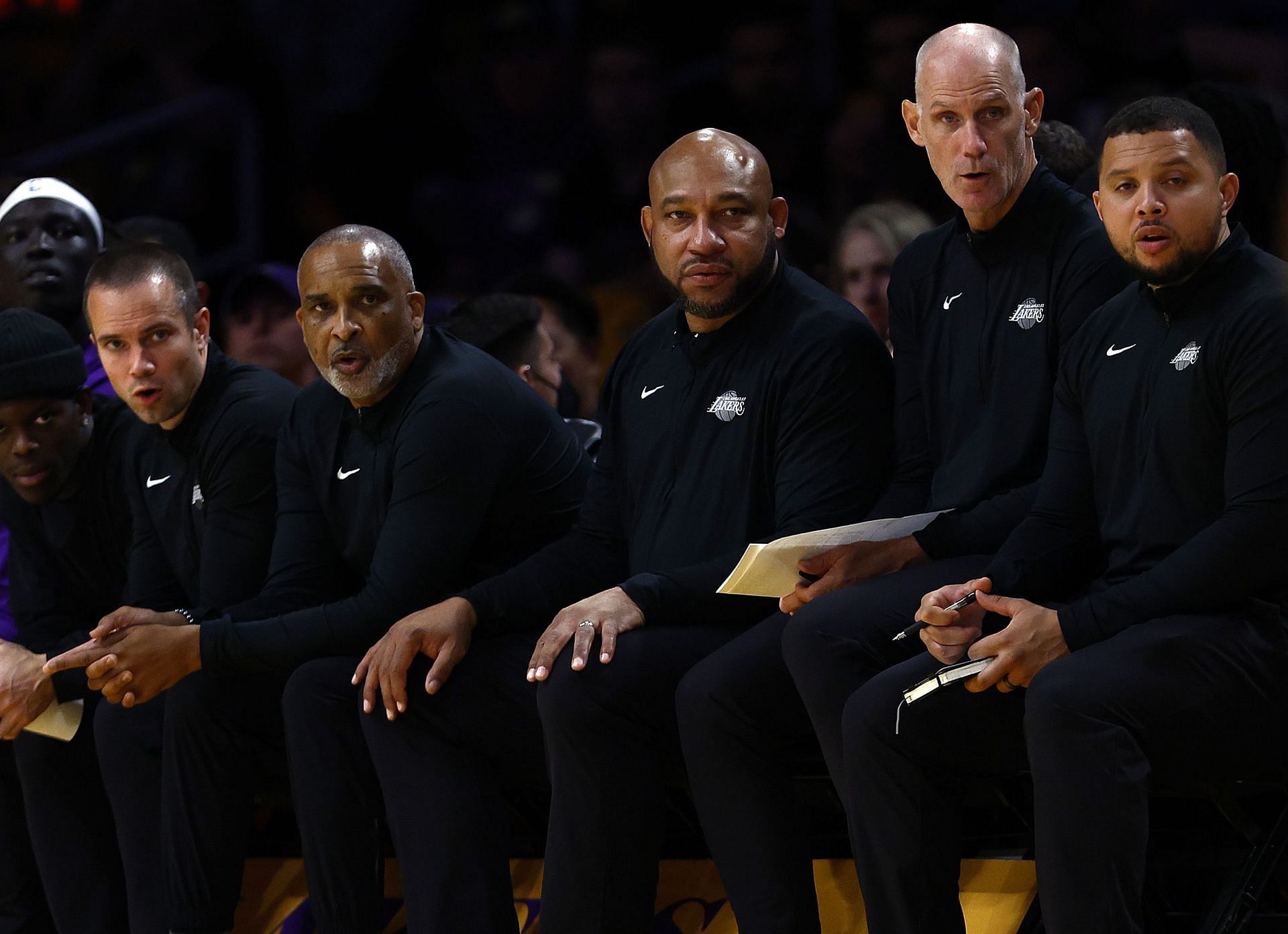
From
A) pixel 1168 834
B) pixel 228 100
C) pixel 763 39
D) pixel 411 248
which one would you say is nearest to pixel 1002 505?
pixel 1168 834

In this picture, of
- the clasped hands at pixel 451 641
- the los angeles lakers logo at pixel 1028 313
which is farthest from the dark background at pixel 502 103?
the clasped hands at pixel 451 641

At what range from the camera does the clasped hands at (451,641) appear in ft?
11.3

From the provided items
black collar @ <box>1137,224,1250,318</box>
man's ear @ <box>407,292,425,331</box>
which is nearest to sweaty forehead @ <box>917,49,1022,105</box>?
black collar @ <box>1137,224,1250,318</box>

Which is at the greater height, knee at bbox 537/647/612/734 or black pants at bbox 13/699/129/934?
knee at bbox 537/647/612/734

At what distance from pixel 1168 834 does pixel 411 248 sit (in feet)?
16.5

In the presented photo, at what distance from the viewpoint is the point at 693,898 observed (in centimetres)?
384

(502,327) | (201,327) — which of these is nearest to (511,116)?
(502,327)

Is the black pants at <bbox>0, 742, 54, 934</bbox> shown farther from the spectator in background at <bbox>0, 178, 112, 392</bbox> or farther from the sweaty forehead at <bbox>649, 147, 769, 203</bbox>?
the sweaty forehead at <bbox>649, 147, 769, 203</bbox>

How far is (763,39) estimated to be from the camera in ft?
22.5

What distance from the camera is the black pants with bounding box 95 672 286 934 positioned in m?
3.89

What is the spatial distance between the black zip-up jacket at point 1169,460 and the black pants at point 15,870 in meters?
Answer: 2.70

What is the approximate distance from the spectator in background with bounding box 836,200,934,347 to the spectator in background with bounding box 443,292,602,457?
2.71 feet

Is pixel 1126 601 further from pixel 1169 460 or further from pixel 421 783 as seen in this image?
pixel 421 783

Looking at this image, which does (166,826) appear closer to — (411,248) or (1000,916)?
(1000,916)
